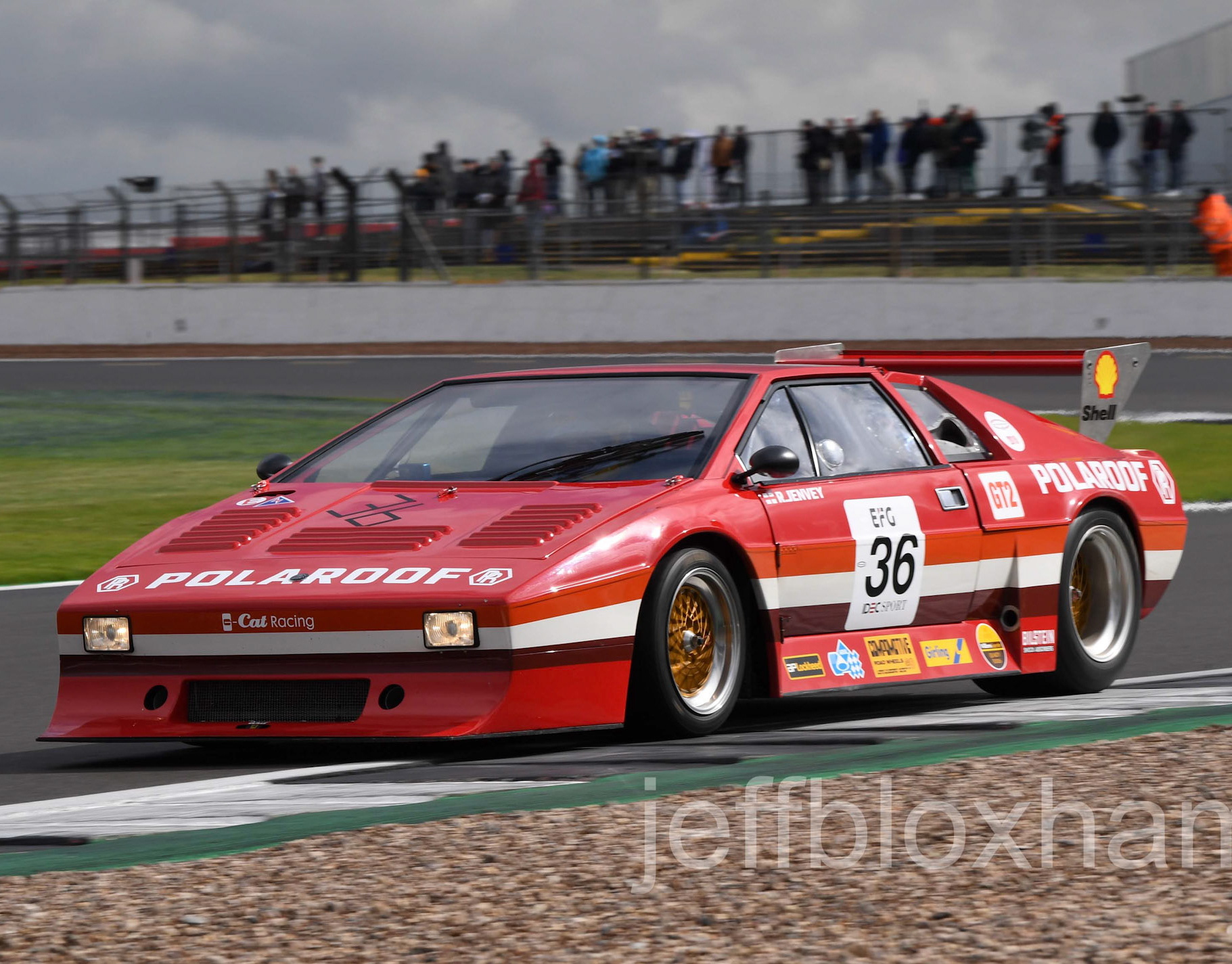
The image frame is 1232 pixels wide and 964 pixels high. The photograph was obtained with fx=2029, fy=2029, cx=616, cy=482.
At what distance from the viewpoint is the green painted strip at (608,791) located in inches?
170

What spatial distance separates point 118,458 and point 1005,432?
11.5 m

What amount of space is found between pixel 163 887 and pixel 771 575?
285 cm

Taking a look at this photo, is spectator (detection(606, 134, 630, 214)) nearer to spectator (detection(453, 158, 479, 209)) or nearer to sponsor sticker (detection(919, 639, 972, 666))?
spectator (detection(453, 158, 479, 209))

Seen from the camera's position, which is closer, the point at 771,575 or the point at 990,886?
the point at 990,886

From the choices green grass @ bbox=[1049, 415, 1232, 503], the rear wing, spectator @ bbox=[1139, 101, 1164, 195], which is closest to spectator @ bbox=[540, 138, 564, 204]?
spectator @ bbox=[1139, 101, 1164, 195]

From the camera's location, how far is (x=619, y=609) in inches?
228

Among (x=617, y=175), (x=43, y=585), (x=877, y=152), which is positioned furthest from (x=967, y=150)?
(x=43, y=585)

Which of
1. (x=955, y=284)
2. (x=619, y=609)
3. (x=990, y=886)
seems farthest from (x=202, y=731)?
(x=955, y=284)

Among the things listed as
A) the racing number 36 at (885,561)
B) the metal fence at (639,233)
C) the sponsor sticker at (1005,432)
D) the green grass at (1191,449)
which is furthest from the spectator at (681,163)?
the racing number 36 at (885,561)

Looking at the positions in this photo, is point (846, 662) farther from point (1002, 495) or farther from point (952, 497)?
point (1002, 495)

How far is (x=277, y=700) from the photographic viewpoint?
5.84 m

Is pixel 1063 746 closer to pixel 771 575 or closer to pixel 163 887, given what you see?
pixel 771 575

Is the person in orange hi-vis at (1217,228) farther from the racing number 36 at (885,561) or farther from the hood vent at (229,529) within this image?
the hood vent at (229,529)

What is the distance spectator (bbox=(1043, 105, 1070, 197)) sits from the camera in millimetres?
28547
